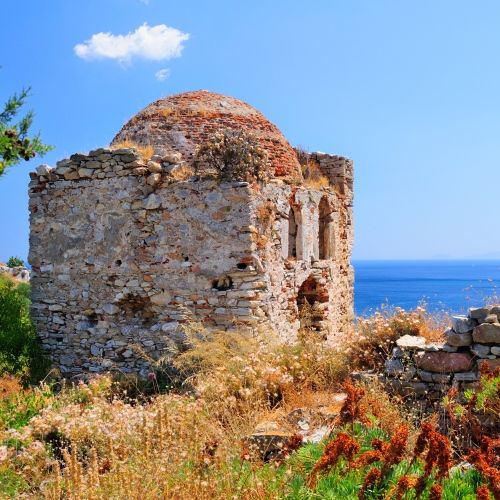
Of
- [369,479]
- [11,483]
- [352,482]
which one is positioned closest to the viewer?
[369,479]

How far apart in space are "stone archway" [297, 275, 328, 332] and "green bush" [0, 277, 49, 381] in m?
5.05

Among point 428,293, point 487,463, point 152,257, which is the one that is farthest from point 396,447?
point 428,293

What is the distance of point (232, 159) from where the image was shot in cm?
931

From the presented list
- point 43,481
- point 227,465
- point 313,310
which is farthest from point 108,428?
point 313,310

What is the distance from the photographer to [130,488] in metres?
3.90

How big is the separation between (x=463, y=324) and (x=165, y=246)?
A: 16.9 ft

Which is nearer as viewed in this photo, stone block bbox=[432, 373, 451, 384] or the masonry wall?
the masonry wall

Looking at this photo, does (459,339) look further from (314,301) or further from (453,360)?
(314,301)

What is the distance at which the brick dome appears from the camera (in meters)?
11.0

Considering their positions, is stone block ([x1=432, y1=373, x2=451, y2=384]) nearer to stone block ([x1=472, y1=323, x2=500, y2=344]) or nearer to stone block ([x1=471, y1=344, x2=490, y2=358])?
stone block ([x1=471, y1=344, x2=490, y2=358])

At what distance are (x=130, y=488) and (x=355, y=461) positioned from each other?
1.56 meters

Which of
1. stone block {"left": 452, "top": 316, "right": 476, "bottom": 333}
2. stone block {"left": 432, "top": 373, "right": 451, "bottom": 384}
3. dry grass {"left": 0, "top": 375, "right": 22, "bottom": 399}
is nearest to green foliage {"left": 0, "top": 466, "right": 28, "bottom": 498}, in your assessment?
dry grass {"left": 0, "top": 375, "right": 22, "bottom": 399}

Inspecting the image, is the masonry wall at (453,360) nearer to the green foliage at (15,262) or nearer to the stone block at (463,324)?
the stone block at (463,324)

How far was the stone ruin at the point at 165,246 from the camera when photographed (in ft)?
30.6
